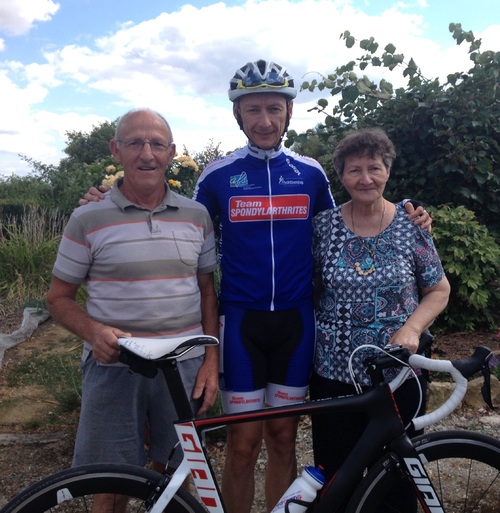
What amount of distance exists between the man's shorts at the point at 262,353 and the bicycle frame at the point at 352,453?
0.49 meters

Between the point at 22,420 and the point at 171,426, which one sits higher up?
the point at 171,426

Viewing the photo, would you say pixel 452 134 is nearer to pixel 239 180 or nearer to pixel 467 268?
pixel 467 268

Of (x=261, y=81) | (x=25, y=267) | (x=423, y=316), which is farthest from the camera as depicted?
(x=25, y=267)

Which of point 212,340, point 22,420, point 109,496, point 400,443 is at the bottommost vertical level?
point 22,420

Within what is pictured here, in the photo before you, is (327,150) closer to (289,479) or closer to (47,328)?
(47,328)

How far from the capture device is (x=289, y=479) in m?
2.58

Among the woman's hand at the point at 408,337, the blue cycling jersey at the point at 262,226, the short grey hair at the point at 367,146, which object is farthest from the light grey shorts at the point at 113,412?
the short grey hair at the point at 367,146

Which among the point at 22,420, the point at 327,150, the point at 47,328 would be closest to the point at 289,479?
the point at 22,420

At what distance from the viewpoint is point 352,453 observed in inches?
79.7

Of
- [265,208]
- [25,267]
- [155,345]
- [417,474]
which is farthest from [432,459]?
[25,267]

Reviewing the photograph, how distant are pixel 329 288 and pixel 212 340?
62 cm

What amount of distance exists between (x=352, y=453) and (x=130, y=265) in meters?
1.06

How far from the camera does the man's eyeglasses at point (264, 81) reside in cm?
243

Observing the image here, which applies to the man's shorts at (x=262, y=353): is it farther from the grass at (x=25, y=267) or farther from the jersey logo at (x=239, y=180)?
the grass at (x=25, y=267)
